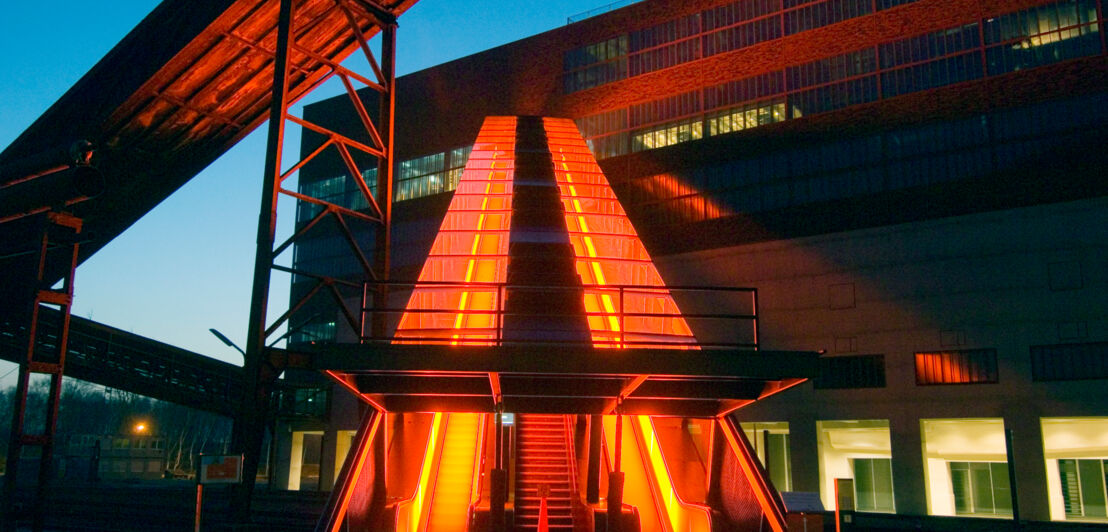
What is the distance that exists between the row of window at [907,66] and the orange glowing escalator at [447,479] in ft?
72.6

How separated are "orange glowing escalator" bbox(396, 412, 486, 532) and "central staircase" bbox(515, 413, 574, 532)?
39.4 inches

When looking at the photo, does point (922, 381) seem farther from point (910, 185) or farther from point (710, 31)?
point (710, 31)

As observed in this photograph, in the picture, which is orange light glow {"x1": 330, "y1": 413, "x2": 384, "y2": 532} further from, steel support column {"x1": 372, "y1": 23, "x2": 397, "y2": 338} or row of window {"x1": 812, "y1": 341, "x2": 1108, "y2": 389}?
row of window {"x1": 812, "y1": 341, "x2": 1108, "y2": 389}

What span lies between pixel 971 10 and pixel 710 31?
11192 mm

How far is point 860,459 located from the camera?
32.1 metres

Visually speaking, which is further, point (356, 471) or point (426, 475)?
point (426, 475)

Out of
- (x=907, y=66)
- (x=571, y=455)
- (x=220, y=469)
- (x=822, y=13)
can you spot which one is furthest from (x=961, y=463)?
(x=220, y=469)

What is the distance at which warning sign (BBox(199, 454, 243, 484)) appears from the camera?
13336 millimetres

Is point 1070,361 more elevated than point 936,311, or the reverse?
point 936,311

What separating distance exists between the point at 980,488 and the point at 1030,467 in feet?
8.03

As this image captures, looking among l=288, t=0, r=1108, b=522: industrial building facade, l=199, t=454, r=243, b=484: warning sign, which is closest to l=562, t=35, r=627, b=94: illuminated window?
l=288, t=0, r=1108, b=522: industrial building facade

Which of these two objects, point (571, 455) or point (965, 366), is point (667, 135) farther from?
point (571, 455)

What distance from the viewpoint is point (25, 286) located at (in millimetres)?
21188

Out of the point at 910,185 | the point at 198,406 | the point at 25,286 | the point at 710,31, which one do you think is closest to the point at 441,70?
the point at 710,31
